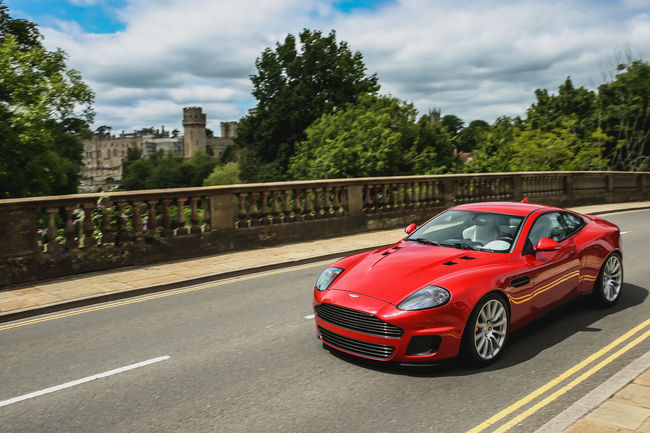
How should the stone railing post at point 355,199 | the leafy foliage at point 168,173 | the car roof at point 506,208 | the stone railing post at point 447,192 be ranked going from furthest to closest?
the leafy foliage at point 168,173 < the stone railing post at point 447,192 < the stone railing post at point 355,199 < the car roof at point 506,208

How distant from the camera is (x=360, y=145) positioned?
77.2 ft

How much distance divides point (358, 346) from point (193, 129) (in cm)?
16651

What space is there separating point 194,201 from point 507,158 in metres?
24.8

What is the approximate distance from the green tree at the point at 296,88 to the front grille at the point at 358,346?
4595cm

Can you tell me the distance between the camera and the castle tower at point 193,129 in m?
164

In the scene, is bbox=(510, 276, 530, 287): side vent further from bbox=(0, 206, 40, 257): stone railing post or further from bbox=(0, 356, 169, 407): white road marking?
bbox=(0, 206, 40, 257): stone railing post

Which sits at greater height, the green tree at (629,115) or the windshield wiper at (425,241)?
the green tree at (629,115)

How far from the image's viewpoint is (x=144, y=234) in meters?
10.5

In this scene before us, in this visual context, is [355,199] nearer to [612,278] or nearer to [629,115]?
[612,278]

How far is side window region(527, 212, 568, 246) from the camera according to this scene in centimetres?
603

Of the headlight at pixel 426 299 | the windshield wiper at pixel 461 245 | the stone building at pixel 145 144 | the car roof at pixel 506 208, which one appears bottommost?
the headlight at pixel 426 299

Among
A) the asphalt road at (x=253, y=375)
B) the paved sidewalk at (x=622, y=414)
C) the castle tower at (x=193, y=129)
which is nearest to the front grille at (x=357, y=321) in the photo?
the asphalt road at (x=253, y=375)

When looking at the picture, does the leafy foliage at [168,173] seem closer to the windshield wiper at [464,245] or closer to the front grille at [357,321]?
the windshield wiper at [464,245]

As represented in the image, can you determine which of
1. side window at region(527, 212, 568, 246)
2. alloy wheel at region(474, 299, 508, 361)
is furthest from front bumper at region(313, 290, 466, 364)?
side window at region(527, 212, 568, 246)
